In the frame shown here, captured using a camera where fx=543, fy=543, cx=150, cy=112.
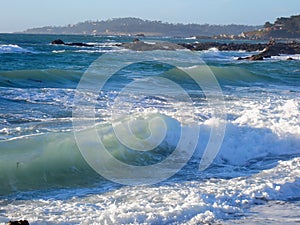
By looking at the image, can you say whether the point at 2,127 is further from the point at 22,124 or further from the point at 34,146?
the point at 34,146

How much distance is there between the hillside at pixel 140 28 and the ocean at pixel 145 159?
155035 millimetres

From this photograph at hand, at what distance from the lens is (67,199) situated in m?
5.86

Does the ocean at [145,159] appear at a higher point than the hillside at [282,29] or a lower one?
lower

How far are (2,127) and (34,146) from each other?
54.5 inches

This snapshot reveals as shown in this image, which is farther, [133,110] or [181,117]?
[133,110]

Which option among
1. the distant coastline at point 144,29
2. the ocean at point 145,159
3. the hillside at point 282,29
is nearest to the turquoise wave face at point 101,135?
the ocean at point 145,159

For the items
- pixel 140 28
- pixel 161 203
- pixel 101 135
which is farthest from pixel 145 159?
pixel 140 28

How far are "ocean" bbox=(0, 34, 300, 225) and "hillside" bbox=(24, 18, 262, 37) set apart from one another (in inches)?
6104

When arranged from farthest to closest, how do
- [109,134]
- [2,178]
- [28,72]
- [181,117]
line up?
[28,72]
[181,117]
[109,134]
[2,178]

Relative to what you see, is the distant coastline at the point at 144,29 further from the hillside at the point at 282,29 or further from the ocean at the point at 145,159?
the ocean at the point at 145,159

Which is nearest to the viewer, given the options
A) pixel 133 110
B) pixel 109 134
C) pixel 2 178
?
pixel 2 178

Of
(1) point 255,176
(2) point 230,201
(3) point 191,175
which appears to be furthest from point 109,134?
(2) point 230,201

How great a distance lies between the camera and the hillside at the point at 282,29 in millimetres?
111375

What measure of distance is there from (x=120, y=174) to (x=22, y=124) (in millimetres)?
2672
